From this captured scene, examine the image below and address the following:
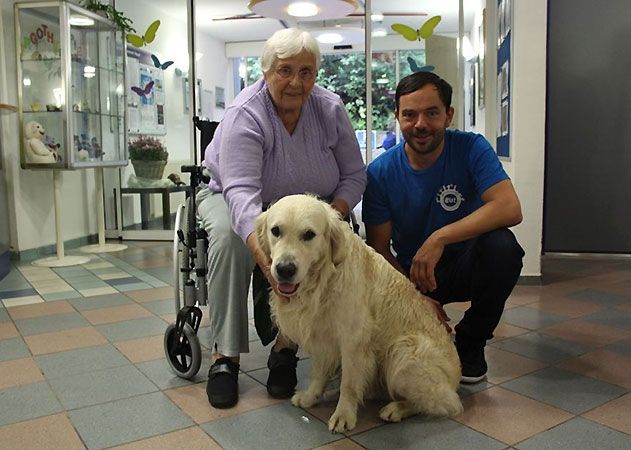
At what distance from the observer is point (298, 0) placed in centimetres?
459

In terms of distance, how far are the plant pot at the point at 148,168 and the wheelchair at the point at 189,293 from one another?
12.5 feet

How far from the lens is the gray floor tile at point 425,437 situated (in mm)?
1664

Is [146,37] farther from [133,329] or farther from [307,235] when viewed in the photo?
[307,235]

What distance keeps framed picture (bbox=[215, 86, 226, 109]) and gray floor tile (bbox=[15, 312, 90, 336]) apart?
23.0ft

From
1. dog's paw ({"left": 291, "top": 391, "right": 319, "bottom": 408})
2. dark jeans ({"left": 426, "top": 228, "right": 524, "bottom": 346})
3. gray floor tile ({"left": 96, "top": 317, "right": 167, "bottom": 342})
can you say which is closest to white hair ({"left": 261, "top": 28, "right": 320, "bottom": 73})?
dark jeans ({"left": 426, "top": 228, "right": 524, "bottom": 346})

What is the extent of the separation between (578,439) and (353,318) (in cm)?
74

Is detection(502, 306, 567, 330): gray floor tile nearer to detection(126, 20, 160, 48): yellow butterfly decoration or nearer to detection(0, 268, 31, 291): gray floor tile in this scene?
detection(0, 268, 31, 291): gray floor tile

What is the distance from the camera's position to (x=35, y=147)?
4.64 metres

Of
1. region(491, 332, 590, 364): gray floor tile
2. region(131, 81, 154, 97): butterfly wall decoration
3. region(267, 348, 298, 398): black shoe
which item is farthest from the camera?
region(131, 81, 154, 97): butterfly wall decoration

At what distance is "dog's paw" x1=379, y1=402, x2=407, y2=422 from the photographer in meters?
1.81

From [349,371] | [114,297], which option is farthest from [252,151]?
[114,297]

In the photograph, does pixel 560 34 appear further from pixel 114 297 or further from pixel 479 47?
pixel 114 297

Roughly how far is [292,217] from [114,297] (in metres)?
2.29

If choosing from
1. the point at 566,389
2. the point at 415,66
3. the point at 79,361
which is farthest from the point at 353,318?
the point at 415,66
